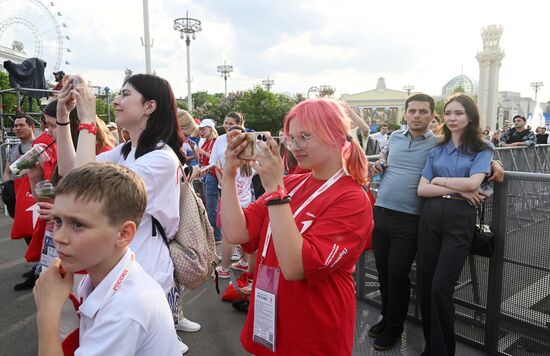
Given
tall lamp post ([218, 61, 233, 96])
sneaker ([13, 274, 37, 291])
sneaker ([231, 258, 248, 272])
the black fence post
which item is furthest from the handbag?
tall lamp post ([218, 61, 233, 96])

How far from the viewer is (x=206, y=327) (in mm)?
3674

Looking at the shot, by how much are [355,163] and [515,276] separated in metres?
2.04

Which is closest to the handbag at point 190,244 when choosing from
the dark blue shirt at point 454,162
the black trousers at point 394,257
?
the black trousers at point 394,257

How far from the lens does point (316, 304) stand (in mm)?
1555

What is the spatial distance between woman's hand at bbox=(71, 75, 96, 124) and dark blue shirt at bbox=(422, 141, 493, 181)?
226 cm

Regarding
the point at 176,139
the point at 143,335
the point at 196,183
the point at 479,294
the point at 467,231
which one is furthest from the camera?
the point at 196,183

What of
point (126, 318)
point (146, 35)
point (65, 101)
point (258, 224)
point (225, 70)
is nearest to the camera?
point (126, 318)

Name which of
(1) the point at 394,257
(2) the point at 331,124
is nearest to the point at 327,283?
(2) the point at 331,124

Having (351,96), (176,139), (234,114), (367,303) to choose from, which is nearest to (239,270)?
(367,303)

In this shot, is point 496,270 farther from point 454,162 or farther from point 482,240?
point 454,162

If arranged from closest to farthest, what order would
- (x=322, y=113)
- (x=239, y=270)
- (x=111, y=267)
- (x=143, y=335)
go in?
(x=143, y=335), (x=111, y=267), (x=322, y=113), (x=239, y=270)

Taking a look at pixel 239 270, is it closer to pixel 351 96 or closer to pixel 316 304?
pixel 316 304

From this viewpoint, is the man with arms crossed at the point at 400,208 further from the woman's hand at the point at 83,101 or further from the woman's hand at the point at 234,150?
the woman's hand at the point at 83,101

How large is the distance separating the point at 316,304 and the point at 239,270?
153 inches
